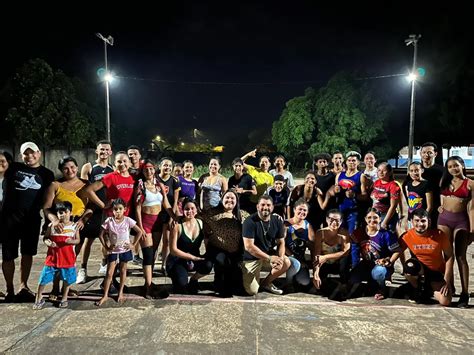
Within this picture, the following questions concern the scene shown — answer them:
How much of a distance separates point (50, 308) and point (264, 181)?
3810 mm

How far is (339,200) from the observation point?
220 inches

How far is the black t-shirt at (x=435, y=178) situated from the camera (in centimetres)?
495

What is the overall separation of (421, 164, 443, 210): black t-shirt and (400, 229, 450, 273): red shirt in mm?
585

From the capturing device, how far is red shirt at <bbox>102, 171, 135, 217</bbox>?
479 cm

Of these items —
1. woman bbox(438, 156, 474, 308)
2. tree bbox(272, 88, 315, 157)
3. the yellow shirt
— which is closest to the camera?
woman bbox(438, 156, 474, 308)

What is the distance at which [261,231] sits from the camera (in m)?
4.71

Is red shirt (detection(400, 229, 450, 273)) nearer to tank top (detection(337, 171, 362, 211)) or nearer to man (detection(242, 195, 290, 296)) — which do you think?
tank top (detection(337, 171, 362, 211))

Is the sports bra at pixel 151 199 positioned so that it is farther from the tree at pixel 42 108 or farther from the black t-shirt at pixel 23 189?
the tree at pixel 42 108

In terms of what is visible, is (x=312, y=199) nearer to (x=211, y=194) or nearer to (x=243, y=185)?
Answer: (x=243, y=185)

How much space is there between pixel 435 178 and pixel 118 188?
13.5ft

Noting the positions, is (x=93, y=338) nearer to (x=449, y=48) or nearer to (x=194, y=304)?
(x=194, y=304)

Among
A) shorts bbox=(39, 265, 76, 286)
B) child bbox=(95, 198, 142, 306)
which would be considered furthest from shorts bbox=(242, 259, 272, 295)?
shorts bbox=(39, 265, 76, 286)

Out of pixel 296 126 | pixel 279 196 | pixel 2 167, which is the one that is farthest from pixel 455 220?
pixel 296 126

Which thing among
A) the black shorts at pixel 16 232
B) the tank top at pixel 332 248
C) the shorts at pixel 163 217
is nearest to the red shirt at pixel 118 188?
the shorts at pixel 163 217
